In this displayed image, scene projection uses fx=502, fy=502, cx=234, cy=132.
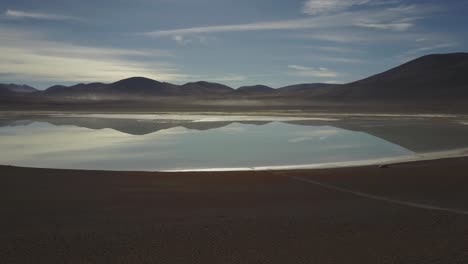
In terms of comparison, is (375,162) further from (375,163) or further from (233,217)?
(233,217)

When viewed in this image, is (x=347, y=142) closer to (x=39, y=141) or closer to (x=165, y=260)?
(x=39, y=141)

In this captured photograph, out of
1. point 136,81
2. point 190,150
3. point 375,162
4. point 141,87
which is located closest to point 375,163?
point 375,162

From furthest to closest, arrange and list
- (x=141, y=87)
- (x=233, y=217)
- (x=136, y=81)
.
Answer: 1. (x=136, y=81)
2. (x=141, y=87)
3. (x=233, y=217)

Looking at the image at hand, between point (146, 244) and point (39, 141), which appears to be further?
point (39, 141)

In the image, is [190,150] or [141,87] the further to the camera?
[141,87]

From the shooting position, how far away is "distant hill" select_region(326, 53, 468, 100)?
292 feet

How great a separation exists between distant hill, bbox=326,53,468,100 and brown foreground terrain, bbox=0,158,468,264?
78623mm

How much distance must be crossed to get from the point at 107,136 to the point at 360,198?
13.4 meters

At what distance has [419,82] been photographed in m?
102

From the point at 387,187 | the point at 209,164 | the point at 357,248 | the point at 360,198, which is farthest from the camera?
the point at 209,164

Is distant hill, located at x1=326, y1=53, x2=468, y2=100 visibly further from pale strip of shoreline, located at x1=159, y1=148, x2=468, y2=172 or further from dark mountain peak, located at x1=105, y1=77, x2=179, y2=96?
dark mountain peak, located at x1=105, y1=77, x2=179, y2=96

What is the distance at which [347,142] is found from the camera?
16.0 meters

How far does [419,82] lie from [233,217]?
10329 centimetres

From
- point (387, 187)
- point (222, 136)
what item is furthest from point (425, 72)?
point (387, 187)
